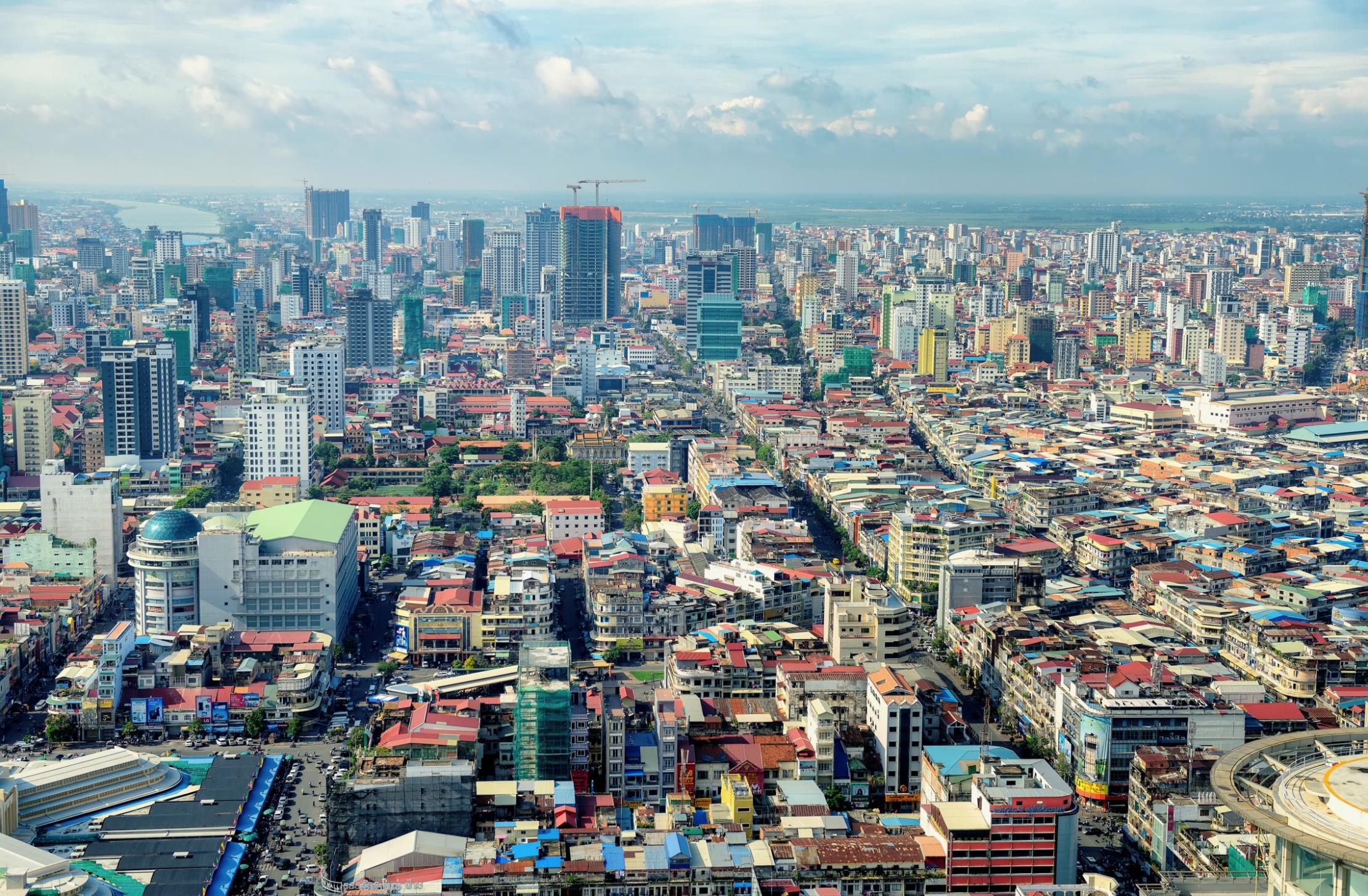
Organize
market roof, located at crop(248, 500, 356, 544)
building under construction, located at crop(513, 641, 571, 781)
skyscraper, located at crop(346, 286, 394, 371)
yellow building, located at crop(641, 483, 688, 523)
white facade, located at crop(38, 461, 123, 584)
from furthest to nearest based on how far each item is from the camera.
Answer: skyscraper, located at crop(346, 286, 394, 371) → yellow building, located at crop(641, 483, 688, 523) → white facade, located at crop(38, 461, 123, 584) → market roof, located at crop(248, 500, 356, 544) → building under construction, located at crop(513, 641, 571, 781)

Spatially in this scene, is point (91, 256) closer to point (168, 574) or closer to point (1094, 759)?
point (168, 574)

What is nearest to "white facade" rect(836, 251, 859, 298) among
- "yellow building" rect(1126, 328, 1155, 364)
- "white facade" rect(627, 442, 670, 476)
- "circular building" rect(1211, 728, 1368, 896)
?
"yellow building" rect(1126, 328, 1155, 364)

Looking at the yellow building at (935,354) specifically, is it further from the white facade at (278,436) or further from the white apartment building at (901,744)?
the white apartment building at (901,744)

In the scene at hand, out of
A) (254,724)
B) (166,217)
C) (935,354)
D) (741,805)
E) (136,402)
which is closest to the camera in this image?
(741,805)

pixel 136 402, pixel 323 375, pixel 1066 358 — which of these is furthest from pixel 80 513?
pixel 1066 358

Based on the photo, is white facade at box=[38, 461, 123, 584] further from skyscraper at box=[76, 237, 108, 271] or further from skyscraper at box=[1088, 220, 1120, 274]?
skyscraper at box=[1088, 220, 1120, 274]
